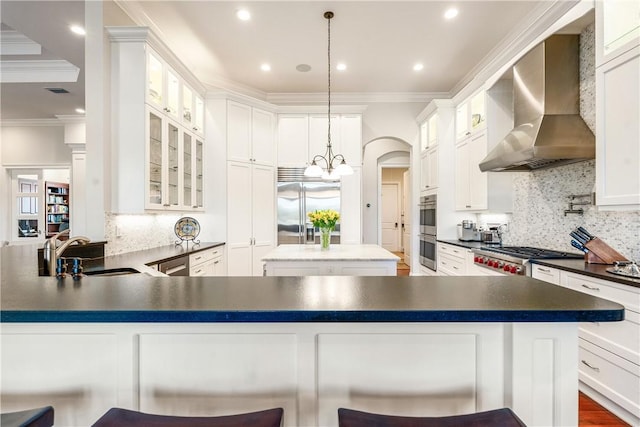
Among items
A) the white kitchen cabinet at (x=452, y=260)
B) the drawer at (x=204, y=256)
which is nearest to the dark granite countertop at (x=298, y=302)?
the drawer at (x=204, y=256)

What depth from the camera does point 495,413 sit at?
774 millimetres

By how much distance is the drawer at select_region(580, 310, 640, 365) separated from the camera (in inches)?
67.5

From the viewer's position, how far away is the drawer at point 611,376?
1.74 meters

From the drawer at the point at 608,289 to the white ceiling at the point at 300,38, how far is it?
2652 millimetres

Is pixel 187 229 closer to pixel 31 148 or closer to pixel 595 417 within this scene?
pixel 595 417

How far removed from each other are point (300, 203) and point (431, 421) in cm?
408

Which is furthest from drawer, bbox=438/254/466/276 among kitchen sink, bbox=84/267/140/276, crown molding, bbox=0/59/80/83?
crown molding, bbox=0/59/80/83

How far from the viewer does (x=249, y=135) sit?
4527 millimetres

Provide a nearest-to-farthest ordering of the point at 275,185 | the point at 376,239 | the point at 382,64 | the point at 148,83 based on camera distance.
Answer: the point at 148,83 < the point at 382,64 < the point at 275,185 < the point at 376,239

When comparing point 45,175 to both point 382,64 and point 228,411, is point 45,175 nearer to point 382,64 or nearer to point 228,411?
point 382,64

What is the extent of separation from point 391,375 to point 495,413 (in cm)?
30

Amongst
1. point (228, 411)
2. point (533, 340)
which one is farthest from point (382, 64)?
point (228, 411)

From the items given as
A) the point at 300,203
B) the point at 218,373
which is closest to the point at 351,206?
the point at 300,203

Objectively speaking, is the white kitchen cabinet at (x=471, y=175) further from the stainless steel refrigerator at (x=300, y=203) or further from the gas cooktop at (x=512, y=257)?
the stainless steel refrigerator at (x=300, y=203)
